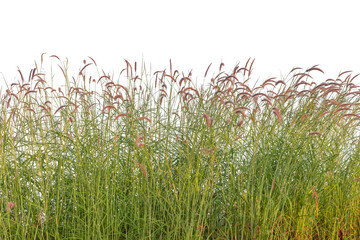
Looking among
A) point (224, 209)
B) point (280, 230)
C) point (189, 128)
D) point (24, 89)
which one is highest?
point (24, 89)

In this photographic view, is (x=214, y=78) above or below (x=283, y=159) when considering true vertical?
above

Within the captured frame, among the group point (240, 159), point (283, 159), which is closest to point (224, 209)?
point (240, 159)

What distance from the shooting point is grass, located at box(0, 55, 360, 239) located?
291 cm

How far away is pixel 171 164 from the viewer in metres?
2.88

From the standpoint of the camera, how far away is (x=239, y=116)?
11.3 ft

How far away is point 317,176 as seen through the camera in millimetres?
3279

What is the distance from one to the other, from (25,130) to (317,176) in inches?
93.5

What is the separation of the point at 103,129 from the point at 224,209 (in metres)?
1.16

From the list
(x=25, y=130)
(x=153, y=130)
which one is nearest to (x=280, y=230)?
(x=153, y=130)

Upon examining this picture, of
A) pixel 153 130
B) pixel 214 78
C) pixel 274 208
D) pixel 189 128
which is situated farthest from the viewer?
pixel 214 78

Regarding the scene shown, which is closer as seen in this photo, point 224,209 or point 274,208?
point 274,208

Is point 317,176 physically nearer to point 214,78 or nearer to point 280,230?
point 280,230

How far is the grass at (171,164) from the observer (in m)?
2.91

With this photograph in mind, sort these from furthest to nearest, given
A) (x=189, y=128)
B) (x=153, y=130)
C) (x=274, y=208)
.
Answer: (x=153, y=130), (x=189, y=128), (x=274, y=208)
